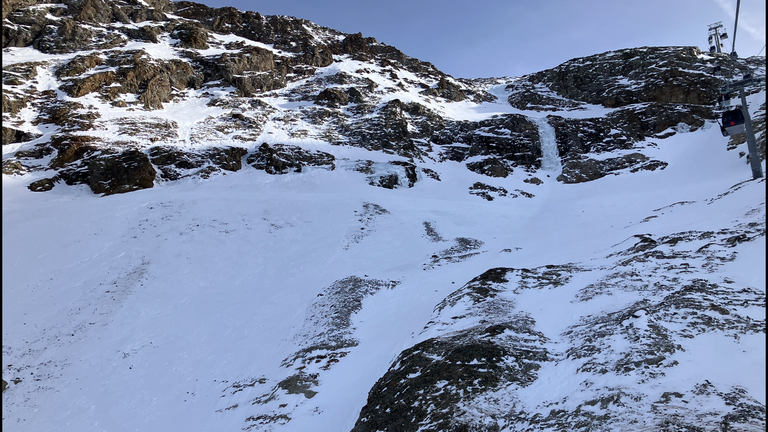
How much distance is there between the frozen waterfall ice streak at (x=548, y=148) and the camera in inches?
1909

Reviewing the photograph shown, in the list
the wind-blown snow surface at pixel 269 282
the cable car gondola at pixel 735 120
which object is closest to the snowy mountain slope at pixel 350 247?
the wind-blown snow surface at pixel 269 282

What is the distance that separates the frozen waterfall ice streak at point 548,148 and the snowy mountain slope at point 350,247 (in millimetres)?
378

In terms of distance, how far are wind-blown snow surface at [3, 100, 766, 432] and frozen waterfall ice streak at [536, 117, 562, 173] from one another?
11277 mm

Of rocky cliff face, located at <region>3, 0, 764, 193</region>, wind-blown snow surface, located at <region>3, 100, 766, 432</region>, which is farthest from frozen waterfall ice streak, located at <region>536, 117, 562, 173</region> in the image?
wind-blown snow surface, located at <region>3, 100, 766, 432</region>

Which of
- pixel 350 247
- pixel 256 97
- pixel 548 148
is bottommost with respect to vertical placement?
pixel 350 247

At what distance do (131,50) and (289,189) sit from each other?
127ft

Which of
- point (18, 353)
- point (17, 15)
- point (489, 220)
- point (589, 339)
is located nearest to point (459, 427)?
point (589, 339)

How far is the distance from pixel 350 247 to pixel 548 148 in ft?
124

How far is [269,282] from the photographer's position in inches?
838

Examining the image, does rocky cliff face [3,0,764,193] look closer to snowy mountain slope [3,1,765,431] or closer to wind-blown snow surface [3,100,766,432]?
snowy mountain slope [3,1,765,431]

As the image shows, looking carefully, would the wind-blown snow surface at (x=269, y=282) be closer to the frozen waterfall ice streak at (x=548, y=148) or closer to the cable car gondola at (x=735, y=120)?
the cable car gondola at (x=735, y=120)

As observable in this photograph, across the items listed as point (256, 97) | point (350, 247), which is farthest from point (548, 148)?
point (256, 97)

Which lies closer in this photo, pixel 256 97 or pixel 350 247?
pixel 350 247

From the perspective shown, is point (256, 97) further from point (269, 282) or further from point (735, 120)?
point (735, 120)
